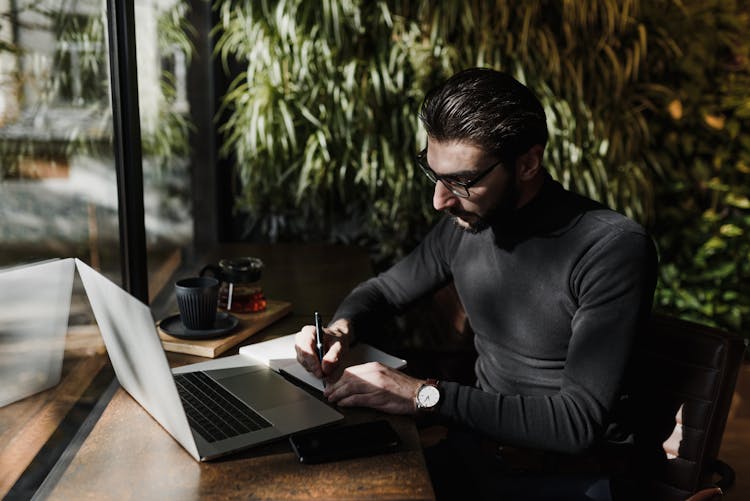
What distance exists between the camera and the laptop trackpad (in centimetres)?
132

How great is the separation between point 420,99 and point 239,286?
1.42 metres

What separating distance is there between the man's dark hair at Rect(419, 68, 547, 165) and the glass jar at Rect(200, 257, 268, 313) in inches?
→ 24.9

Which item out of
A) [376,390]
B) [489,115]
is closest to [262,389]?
[376,390]

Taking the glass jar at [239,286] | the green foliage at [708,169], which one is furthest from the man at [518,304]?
the green foliage at [708,169]

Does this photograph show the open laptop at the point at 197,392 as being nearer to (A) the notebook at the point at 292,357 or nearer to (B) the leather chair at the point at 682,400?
(A) the notebook at the point at 292,357

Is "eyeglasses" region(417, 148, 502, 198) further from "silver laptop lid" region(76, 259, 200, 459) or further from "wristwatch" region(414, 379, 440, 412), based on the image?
"silver laptop lid" region(76, 259, 200, 459)

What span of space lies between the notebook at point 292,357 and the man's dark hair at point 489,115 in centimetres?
48

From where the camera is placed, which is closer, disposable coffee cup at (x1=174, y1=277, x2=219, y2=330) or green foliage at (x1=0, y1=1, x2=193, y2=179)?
green foliage at (x1=0, y1=1, x2=193, y2=179)

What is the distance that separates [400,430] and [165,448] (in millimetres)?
391

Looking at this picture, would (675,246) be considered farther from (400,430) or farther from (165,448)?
(165,448)

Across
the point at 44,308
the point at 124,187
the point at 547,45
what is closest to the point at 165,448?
the point at 44,308

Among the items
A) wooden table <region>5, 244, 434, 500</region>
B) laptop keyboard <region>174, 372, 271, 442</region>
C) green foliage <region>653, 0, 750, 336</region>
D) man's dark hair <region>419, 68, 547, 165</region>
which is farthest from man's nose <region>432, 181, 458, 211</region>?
green foliage <region>653, 0, 750, 336</region>

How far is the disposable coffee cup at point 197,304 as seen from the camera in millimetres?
1629

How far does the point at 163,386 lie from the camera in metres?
1.10
